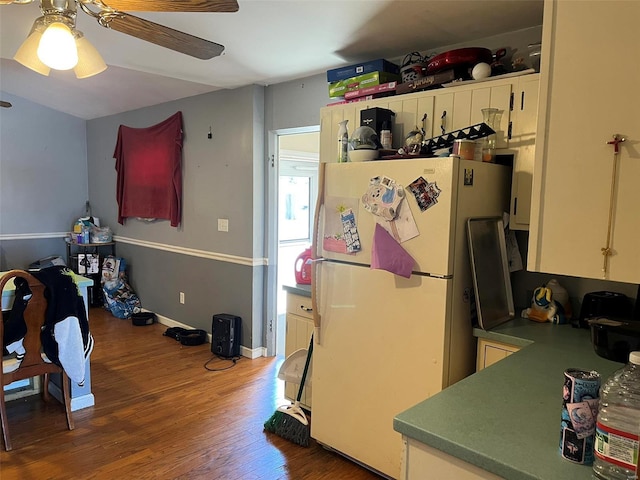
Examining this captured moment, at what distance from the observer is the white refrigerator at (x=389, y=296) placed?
6.49ft

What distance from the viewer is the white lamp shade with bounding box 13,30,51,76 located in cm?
181

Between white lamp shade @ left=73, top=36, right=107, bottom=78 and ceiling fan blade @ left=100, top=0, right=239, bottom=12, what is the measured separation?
297 mm

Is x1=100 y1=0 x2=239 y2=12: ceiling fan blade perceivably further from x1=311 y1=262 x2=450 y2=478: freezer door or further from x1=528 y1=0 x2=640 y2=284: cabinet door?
x1=311 y1=262 x2=450 y2=478: freezer door

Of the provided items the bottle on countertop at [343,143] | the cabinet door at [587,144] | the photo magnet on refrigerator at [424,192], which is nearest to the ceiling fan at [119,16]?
the bottle on countertop at [343,143]

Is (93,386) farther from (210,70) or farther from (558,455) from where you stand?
(558,455)

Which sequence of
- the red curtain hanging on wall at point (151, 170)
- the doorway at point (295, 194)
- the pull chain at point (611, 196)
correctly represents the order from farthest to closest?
the doorway at point (295, 194)
the red curtain hanging on wall at point (151, 170)
the pull chain at point (611, 196)

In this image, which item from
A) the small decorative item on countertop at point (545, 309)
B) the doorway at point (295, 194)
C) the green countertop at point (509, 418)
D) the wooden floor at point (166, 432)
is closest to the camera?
the green countertop at point (509, 418)

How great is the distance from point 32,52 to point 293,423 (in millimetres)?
2249

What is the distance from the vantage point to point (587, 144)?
119 centimetres

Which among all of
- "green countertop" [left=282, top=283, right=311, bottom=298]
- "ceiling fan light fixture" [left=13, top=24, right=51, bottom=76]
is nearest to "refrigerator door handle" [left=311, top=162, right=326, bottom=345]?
"green countertop" [left=282, top=283, right=311, bottom=298]

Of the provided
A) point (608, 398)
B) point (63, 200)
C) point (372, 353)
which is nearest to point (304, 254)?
point (372, 353)

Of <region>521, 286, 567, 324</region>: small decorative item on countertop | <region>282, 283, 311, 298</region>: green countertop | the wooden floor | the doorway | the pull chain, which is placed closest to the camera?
the pull chain

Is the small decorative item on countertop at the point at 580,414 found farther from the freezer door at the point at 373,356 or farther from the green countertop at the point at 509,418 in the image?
the freezer door at the point at 373,356

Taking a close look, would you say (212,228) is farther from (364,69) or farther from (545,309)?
(545,309)
